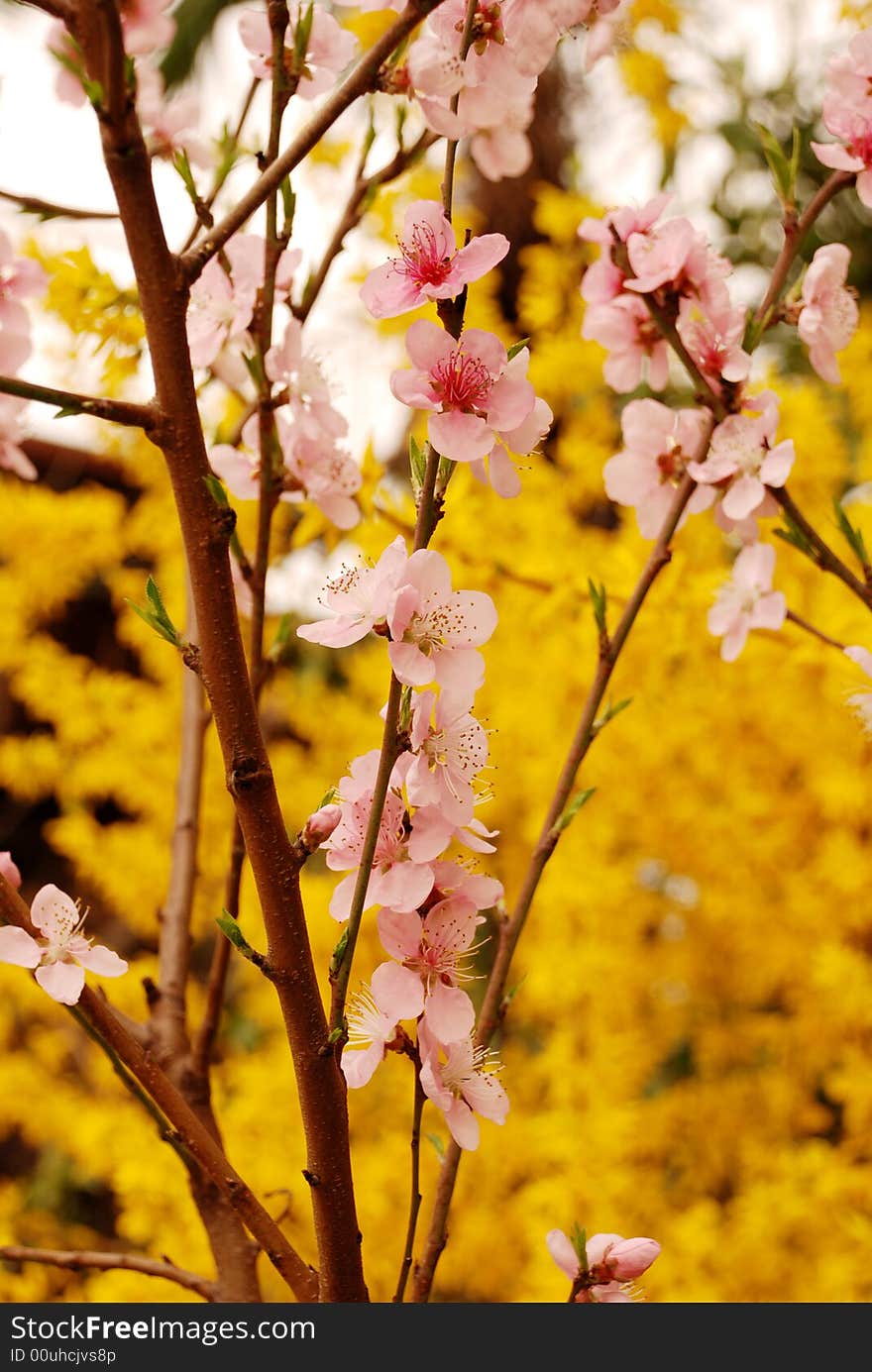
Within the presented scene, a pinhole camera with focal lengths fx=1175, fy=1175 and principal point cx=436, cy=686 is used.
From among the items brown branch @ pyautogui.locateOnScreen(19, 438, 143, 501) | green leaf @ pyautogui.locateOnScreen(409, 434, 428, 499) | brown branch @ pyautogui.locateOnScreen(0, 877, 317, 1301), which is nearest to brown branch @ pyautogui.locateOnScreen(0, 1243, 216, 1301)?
brown branch @ pyautogui.locateOnScreen(0, 877, 317, 1301)

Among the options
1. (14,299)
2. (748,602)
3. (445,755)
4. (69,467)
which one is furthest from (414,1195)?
(69,467)

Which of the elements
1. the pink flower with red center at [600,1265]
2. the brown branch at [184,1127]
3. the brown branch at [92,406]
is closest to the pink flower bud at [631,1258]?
the pink flower with red center at [600,1265]

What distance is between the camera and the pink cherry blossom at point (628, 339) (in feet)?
1.95

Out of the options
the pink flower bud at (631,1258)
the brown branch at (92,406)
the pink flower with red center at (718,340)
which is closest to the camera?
the brown branch at (92,406)

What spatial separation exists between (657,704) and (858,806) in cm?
21

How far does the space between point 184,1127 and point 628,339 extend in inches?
16.8

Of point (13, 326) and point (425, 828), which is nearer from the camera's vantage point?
point (425, 828)

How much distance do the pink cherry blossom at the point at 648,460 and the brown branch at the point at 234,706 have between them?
29cm

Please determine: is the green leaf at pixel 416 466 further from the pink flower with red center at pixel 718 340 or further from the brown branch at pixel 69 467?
the brown branch at pixel 69 467

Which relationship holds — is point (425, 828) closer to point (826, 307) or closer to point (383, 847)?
point (383, 847)

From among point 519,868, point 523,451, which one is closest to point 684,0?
point 519,868

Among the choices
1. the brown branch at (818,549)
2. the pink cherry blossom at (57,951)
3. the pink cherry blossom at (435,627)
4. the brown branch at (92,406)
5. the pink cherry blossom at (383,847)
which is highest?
the brown branch at (818,549)

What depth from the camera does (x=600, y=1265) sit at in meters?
0.43
